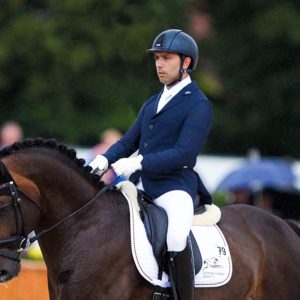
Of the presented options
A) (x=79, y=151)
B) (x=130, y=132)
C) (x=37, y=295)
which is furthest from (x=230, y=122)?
(x=130, y=132)

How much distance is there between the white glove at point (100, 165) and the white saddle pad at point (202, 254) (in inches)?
7.9

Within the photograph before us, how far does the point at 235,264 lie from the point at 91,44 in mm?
12150

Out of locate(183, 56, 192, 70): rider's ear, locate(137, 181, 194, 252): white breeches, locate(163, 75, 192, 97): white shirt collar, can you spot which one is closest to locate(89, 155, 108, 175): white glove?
locate(137, 181, 194, 252): white breeches

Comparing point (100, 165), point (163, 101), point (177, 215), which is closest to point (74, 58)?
point (163, 101)

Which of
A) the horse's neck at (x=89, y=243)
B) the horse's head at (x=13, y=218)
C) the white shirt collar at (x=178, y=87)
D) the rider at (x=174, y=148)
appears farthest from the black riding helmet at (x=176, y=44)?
the horse's head at (x=13, y=218)

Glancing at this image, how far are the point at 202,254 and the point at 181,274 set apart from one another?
1.36 ft

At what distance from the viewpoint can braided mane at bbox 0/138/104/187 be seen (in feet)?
24.5

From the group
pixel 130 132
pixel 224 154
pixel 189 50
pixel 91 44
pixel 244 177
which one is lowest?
pixel 224 154

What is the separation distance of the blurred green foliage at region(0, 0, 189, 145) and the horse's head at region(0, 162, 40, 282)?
1229 centimetres

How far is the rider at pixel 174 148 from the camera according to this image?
7773 mm

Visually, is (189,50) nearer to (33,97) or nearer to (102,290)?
(102,290)

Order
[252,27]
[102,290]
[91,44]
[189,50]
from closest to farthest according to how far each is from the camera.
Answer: [102,290]
[189,50]
[91,44]
[252,27]

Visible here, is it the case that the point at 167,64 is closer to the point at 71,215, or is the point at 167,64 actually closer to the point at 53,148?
the point at 53,148

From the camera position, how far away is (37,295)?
40.0 feet
